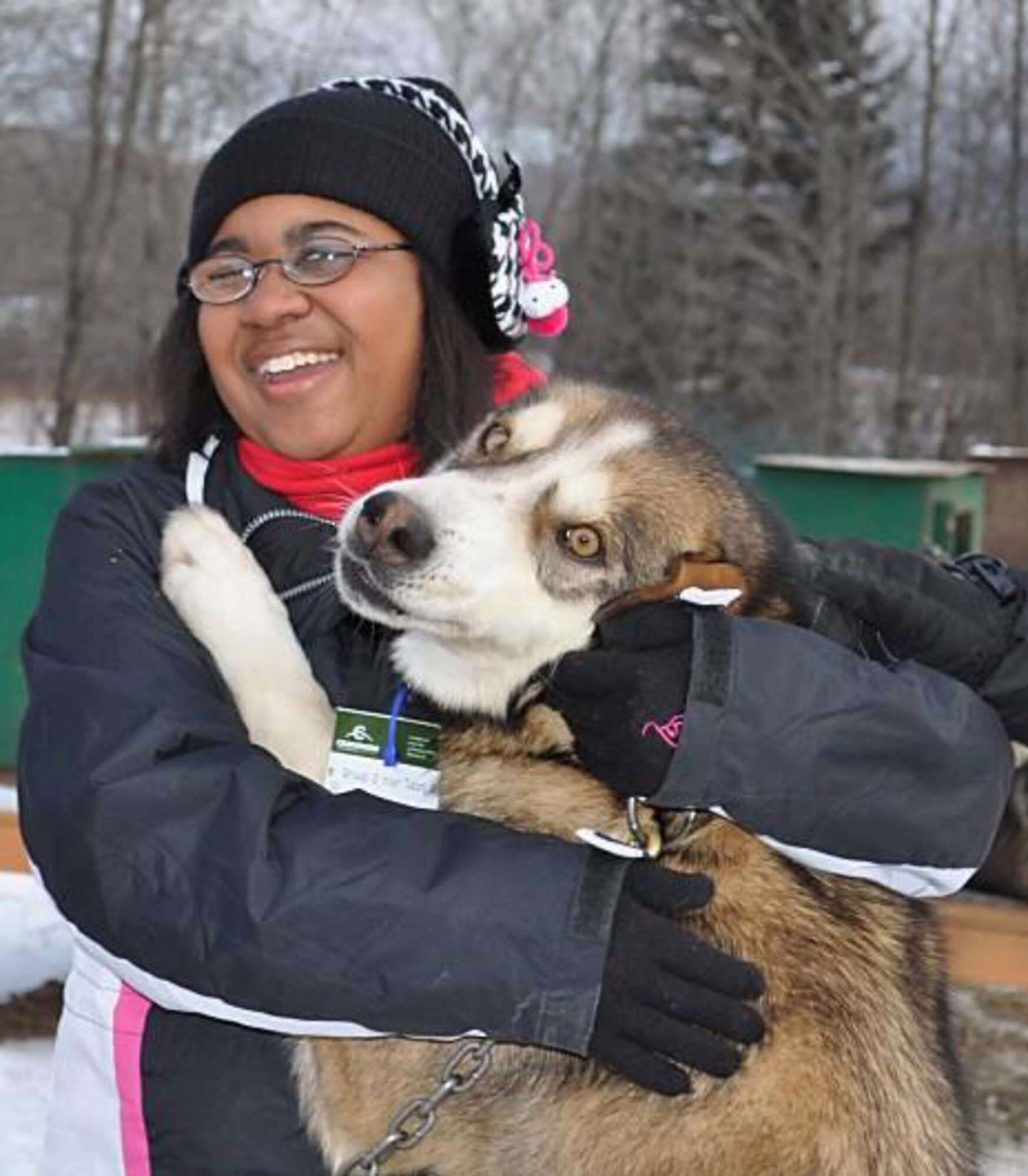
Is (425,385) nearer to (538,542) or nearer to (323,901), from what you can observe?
(538,542)

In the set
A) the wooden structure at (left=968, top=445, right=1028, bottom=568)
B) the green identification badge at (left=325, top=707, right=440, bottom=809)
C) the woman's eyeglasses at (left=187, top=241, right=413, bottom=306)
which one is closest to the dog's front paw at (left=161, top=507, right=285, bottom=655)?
the green identification badge at (left=325, top=707, right=440, bottom=809)

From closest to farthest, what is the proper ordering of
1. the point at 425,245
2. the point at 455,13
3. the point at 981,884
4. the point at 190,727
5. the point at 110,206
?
the point at 190,727 < the point at 425,245 < the point at 981,884 < the point at 110,206 < the point at 455,13

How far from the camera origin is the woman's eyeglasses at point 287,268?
7.42 ft

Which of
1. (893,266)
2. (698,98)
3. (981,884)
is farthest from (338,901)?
(698,98)

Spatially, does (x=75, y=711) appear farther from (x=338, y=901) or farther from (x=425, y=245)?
(x=425, y=245)

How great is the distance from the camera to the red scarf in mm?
2311

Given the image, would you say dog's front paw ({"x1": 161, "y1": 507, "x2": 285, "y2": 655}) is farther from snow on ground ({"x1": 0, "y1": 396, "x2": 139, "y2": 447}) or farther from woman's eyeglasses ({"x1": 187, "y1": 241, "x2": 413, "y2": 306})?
snow on ground ({"x1": 0, "y1": 396, "x2": 139, "y2": 447})

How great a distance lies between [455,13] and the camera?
19.4m

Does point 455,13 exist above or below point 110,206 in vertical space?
above

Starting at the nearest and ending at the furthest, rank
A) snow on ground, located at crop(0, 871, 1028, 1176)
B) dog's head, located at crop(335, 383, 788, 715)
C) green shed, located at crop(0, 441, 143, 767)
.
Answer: dog's head, located at crop(335, 383, 788, 715)
snow on ground, located at crop(0, 871, 1028, 1176)
green shed, located at crop(0, 441, 143, 767)

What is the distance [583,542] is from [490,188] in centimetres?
69

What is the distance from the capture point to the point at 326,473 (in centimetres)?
232

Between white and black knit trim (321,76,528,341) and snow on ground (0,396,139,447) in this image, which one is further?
snow on ground (0,396,139,447)

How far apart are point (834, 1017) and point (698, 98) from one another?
23.0 m
